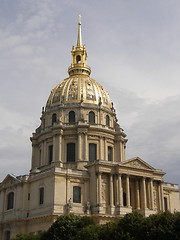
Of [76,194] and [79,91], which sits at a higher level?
[79,91]

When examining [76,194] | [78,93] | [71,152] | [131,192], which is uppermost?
[78,93]

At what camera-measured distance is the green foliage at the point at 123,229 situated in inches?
1357

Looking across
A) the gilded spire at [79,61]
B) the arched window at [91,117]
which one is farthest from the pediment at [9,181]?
the gilded spire at [79,61]

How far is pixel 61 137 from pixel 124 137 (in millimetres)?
11532

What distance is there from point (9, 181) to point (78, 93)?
17.8 meters

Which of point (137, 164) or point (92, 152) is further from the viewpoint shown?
point (92, 152)

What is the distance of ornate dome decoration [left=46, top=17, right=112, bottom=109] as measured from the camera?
66750mm

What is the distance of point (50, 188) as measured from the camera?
52.3 meters

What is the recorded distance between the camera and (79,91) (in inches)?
2635

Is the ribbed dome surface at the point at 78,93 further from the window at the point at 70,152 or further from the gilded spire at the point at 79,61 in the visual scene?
the window at the point at 70,152

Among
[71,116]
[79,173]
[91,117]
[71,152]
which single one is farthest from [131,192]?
[71,116]

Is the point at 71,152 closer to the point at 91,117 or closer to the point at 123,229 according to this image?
the point at 91,117

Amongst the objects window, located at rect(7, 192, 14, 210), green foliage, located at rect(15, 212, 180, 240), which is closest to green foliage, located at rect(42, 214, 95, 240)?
green foliage, located at rect(15, 212, 180, 240)

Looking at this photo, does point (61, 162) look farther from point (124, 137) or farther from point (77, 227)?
point (77, 227)
